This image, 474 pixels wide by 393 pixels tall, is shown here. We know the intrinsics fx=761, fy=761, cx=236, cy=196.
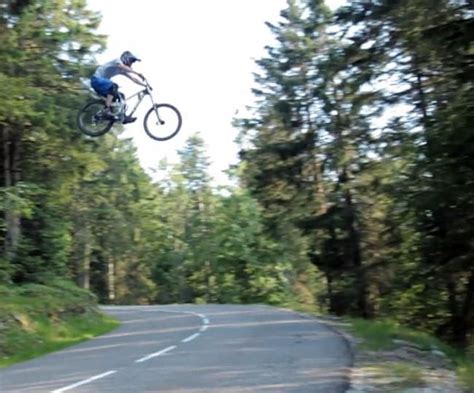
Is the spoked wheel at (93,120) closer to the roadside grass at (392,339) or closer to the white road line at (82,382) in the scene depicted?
the white road line at (82,382)

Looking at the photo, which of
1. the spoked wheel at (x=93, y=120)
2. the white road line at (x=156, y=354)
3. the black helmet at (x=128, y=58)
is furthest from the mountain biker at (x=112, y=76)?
the white road line at (x=156, y=354)

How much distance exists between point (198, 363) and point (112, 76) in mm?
5564

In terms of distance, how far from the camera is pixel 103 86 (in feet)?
40.0

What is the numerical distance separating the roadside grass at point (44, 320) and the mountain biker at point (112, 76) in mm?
7601

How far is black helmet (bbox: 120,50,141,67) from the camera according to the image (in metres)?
11.4

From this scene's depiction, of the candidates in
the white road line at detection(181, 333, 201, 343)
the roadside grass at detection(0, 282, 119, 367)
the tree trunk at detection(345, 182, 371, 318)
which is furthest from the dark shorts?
the tree trunk at detection(345, 182, 371, 318)

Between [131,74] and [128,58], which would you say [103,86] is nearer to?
[131,74]

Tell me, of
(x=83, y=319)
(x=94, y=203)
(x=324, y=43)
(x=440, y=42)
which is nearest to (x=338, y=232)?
(x=324, y=43)

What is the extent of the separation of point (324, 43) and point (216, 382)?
27.7 meters

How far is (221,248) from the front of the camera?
224ft

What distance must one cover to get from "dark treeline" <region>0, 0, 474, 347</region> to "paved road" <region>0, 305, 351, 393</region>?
14.2ft

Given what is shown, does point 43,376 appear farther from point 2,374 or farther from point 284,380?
point 284,380

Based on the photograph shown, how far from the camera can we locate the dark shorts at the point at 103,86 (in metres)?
12.1

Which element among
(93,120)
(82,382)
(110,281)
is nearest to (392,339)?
(82,382)
